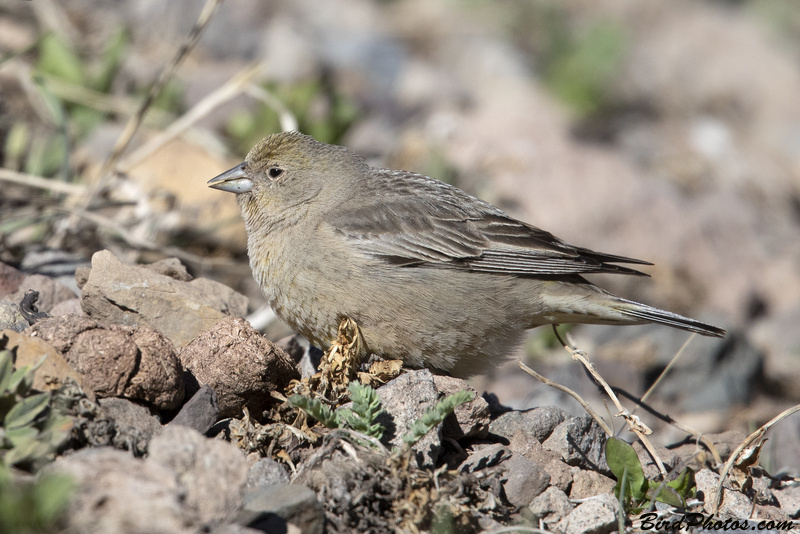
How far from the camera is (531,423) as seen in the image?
4262mm

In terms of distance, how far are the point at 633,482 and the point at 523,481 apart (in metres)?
0.51

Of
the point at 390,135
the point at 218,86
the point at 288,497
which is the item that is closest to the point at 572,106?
the point at 390,135

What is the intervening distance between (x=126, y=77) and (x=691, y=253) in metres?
6.44

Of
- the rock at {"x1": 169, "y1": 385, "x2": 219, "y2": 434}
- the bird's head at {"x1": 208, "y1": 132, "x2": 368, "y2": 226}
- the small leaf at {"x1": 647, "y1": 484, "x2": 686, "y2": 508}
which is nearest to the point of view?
the rock at {"x1": 169, "y1": 385, "x2": 219, "y2": 434}

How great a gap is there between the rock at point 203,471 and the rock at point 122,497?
0.18ft

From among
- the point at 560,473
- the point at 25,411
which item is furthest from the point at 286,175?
the point at 25,411

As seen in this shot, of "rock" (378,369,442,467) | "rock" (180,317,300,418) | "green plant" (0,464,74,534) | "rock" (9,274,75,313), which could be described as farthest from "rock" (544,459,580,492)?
"rock" (9,274,75,313)

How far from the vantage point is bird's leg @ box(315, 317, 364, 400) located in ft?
13.0

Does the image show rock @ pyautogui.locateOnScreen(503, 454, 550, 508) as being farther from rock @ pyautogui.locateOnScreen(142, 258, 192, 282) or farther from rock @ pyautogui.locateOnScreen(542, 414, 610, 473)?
rock @ pyautogui.locateOnScreen(142, 258, 192, 282)

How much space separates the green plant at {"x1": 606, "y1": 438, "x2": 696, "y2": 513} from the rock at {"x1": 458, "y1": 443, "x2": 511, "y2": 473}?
0.49 m

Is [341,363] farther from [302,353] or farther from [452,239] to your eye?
[452,239]

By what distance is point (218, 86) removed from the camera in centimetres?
895

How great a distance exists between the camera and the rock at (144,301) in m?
4.11

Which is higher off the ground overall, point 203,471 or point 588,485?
point 203,471
